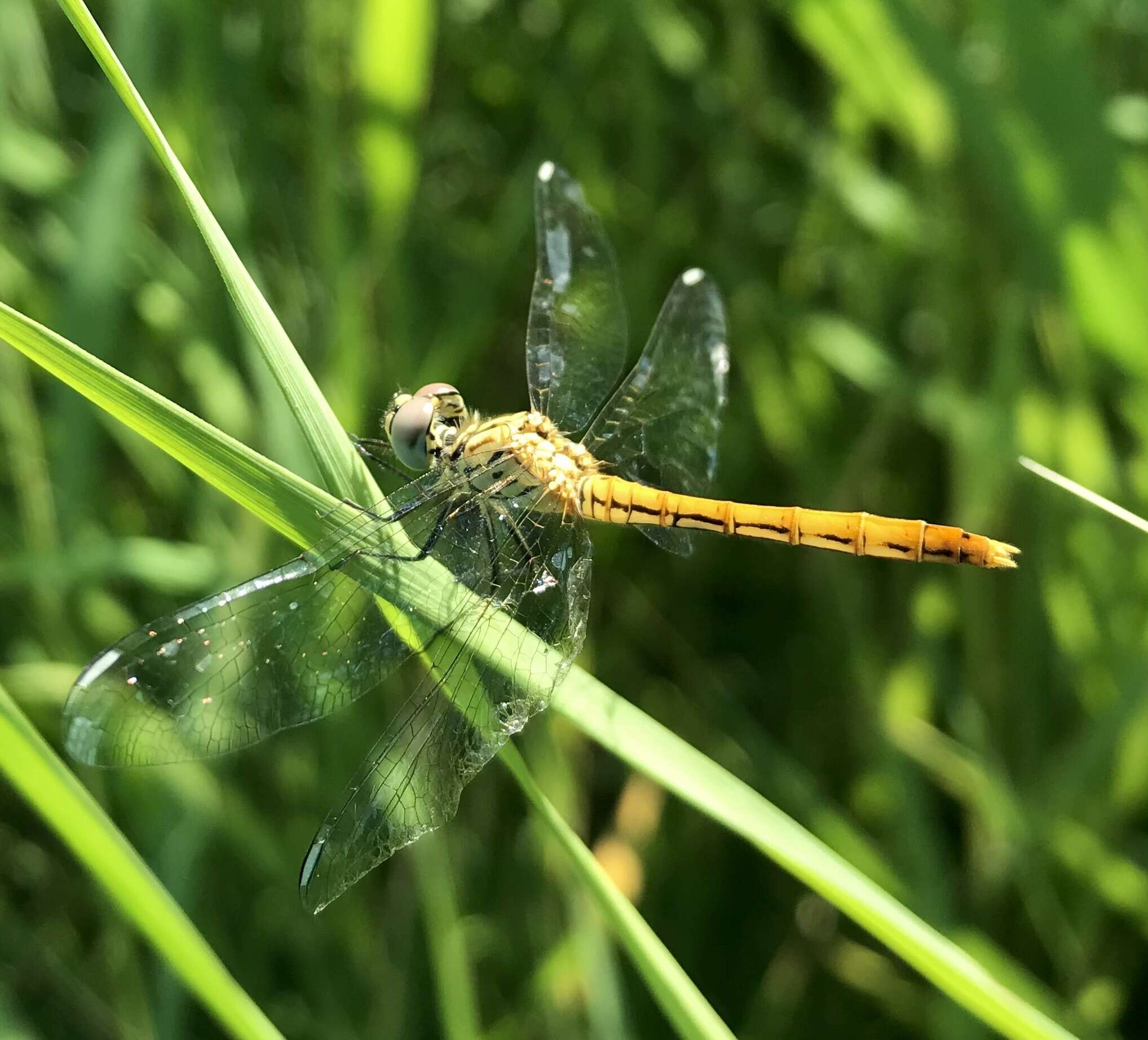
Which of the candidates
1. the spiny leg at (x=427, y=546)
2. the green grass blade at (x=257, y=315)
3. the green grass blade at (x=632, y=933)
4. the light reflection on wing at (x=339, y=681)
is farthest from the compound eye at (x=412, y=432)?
the green grass blade at (x=632, y=933)

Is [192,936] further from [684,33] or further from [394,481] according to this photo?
[684,33]

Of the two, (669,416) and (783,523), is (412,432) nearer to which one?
(669,416)

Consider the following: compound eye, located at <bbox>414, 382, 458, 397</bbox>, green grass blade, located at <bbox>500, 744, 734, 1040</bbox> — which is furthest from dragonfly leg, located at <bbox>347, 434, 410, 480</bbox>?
green grass blade, located at <bbox>500, 744, 734, 1040</bbox>

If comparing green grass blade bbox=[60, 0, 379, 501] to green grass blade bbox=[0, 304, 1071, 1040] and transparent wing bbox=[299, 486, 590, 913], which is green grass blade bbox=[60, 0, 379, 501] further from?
transparent wing bbox=[299, 486, 590, 913]

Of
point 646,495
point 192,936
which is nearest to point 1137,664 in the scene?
point 646,495

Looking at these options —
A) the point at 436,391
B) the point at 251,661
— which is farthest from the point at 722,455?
the point at 251,661

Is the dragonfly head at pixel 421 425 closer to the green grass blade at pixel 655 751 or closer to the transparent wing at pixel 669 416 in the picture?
the transparent wing at pixel 669 416

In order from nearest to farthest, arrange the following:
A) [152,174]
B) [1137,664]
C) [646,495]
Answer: [1137,664] → [646,495] → [152,174]
